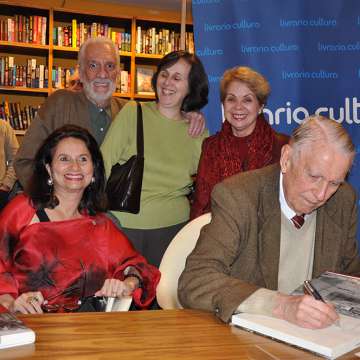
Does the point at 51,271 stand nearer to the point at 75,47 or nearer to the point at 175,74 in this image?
the point at 175,74

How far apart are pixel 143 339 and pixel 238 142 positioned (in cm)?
179

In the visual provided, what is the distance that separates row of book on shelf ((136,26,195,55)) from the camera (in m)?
6.69

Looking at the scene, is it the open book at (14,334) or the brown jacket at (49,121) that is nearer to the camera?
→ the open book at (14,334)

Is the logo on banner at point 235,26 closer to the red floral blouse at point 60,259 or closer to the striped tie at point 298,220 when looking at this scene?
the red floral blouse at point 60,259

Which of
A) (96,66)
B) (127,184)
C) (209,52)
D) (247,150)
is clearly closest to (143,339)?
(127,184)

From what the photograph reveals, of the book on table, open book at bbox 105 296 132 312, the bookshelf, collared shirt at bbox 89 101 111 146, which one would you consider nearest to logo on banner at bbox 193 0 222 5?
collared shirt at bbox 89 101 111 146

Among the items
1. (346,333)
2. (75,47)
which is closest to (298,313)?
(346,333)

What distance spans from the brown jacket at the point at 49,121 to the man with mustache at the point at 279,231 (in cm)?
142

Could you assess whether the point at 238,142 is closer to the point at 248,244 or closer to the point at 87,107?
the point at 87,107

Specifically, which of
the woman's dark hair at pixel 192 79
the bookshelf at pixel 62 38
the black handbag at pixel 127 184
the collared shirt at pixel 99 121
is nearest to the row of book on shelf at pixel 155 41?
the bookshelf at pixel 62 38

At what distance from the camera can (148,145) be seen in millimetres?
2914

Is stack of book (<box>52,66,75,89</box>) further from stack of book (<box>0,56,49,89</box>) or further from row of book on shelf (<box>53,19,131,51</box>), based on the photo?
row of book on shelf (<box>53,19,131,51</box>)

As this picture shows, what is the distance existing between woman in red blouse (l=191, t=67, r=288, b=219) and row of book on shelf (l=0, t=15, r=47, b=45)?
12.6 ft

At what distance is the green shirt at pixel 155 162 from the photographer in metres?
2.89
